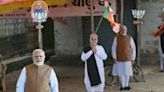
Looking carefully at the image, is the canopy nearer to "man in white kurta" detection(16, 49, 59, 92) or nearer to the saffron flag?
the saffron flag

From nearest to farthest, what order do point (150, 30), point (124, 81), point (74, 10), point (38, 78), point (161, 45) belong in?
1. point (38, 78)
2. point (124, 81)
3. point (74, 10)
4. point (161, 45)
5. point (150, 30)

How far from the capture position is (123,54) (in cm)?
1381

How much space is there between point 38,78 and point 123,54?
Answer: 19.1ft

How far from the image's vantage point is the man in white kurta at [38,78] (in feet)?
27.1

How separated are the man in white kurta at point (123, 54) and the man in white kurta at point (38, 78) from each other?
566 cm

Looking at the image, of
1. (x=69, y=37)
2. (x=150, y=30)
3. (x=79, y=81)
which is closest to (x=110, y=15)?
(x=79, y=81)

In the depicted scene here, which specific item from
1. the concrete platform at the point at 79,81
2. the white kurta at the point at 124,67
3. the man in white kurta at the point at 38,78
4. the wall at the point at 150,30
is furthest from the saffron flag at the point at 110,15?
the wall at the point at 150,30

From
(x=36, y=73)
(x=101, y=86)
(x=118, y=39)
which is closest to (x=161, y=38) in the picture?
(x=118, y=39)

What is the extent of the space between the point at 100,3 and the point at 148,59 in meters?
6.51

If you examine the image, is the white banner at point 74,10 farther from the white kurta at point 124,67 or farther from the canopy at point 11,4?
the canopy at point 11,4

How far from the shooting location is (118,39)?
45.9 feet

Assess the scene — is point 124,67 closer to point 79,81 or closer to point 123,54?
point 123,54

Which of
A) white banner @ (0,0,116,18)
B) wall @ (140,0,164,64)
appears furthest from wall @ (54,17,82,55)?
white banner @ (0,0,116,18)

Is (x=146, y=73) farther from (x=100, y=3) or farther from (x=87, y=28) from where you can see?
(x=100, y=3)
